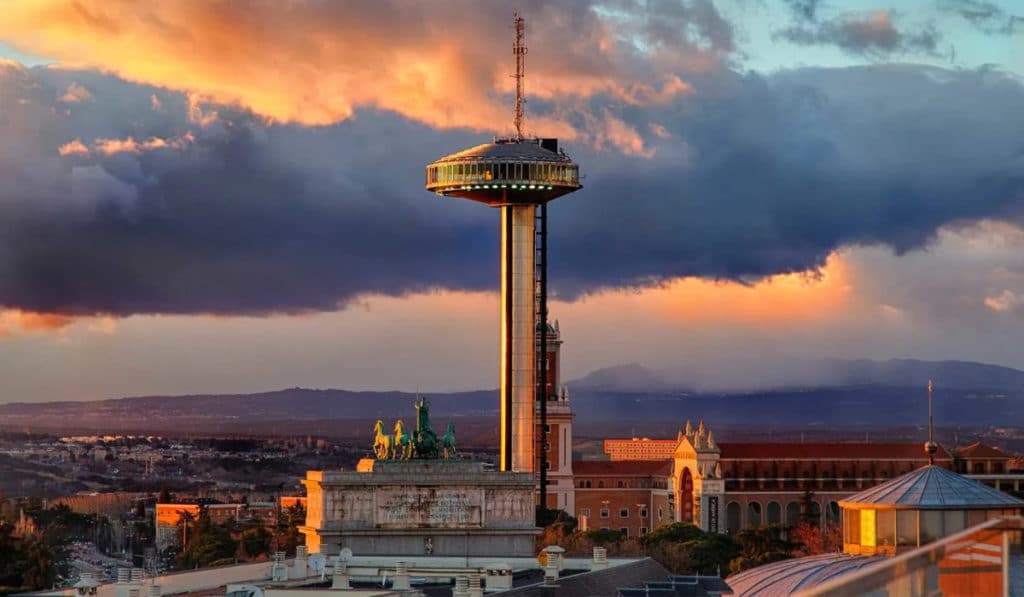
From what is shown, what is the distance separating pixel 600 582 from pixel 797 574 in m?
29.1

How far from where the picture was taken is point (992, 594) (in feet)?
38.5

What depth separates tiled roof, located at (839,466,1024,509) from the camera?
71188mm

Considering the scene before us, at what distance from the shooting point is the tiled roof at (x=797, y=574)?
68.1 meters

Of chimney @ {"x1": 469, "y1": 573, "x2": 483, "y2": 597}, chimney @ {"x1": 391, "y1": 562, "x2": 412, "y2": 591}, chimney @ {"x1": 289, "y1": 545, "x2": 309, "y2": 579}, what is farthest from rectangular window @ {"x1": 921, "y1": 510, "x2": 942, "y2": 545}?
chimney @ {"x1": 289, "y1": 545, "x2": 309, "y2": 579}

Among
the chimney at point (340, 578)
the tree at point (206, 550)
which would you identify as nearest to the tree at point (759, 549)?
the tree at point (206, 550)

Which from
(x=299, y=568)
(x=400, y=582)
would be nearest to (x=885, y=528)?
(x=400, y=582)

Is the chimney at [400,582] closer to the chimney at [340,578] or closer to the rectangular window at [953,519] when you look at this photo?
the chimney at [340,578]

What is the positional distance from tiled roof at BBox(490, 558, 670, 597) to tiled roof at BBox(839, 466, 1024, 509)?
18.1 metres

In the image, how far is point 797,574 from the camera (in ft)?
232

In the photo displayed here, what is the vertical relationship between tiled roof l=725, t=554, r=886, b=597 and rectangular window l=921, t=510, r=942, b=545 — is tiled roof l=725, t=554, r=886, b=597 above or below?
below

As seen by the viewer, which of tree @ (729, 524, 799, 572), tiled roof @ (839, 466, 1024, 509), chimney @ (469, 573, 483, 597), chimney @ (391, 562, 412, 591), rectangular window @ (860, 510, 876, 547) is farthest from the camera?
tree @ (729, 524, 799, 572)

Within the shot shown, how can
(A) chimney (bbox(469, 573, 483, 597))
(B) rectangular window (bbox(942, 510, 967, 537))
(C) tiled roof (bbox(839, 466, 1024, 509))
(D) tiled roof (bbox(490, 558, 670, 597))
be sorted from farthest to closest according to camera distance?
1. (D) tiled roof (bbox(490, 558, 670, 597))
2. (A) chimney (bbox(469, 573, 483, 597))
3. (B) rectangular window (bbox(942, 510, 967, 537))
4. (C) tiled roof (bbox(839, 466, 1024, 509))

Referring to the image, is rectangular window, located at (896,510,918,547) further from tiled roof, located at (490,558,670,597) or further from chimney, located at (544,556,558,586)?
chimney, located at (544,556,558,586)

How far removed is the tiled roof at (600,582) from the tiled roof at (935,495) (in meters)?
18.1
